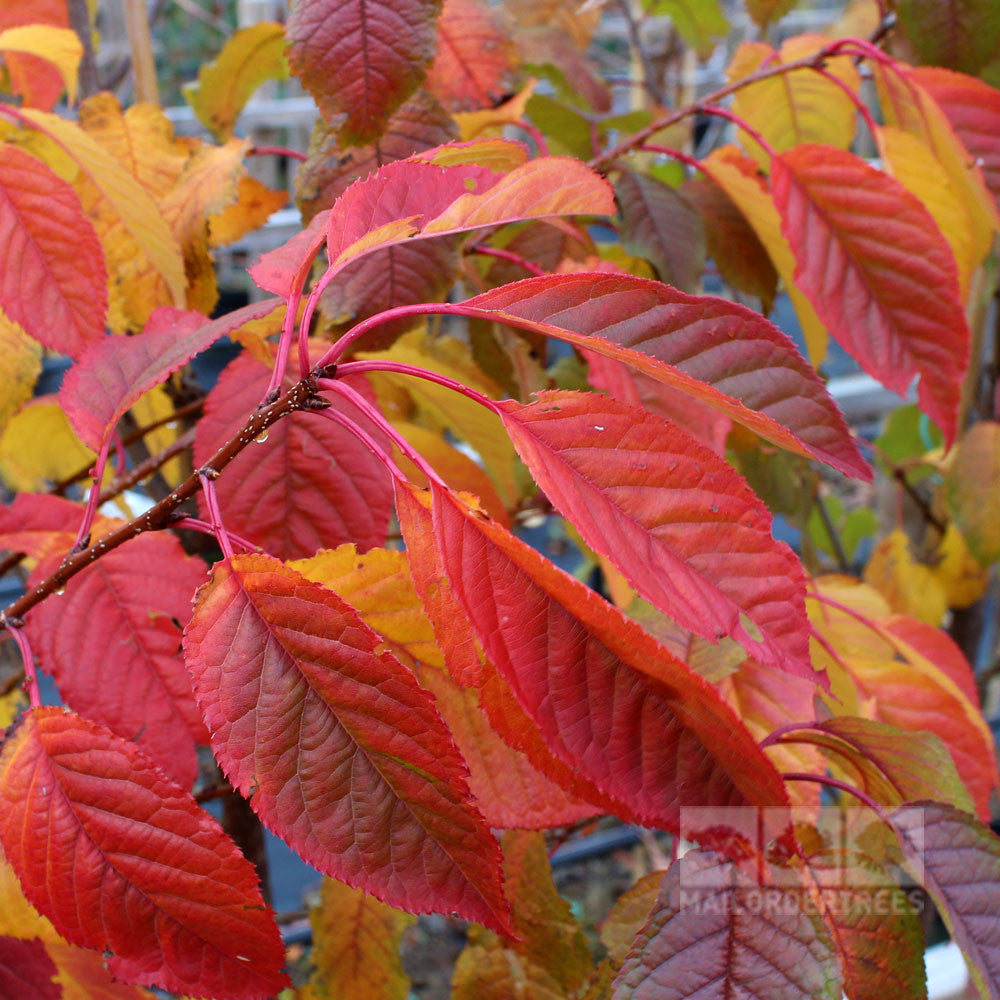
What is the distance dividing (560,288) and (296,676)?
0.17 meters

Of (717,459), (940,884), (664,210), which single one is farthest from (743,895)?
(664,210)

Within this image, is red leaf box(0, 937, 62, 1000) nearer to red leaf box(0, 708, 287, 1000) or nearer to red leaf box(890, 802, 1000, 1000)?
red leaf box(0, 708, 287, 1000)

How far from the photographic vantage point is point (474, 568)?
0.31 m

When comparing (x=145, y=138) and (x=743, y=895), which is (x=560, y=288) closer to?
(x=743, y=895)

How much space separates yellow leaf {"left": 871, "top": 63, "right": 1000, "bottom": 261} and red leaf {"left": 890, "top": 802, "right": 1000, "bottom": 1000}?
0.40 meters

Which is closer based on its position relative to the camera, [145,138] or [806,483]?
[145,138]

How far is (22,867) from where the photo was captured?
0.35 metres

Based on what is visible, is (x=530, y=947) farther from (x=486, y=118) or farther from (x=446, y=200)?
(x=486, y=118)

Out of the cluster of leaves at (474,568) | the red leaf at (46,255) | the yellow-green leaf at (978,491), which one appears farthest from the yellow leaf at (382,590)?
the yellow-green leaf at (978,491)

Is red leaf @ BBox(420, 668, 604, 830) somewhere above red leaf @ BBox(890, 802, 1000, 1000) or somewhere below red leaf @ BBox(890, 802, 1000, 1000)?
above

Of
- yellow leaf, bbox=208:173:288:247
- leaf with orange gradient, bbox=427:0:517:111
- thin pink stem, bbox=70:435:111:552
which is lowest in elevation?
thin pink stem, bbox=70:435:111:552

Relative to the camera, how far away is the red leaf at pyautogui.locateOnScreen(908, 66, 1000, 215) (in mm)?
628

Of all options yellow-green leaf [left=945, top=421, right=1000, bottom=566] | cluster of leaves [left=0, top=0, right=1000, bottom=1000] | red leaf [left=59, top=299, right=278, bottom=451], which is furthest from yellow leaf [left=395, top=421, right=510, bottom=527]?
yellow-green leaf [left=945, top=421, right=1000, bottom=566]

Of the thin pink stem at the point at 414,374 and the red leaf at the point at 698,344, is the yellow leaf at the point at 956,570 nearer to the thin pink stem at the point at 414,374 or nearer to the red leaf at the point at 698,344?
the red leaf at the point at 698,344
